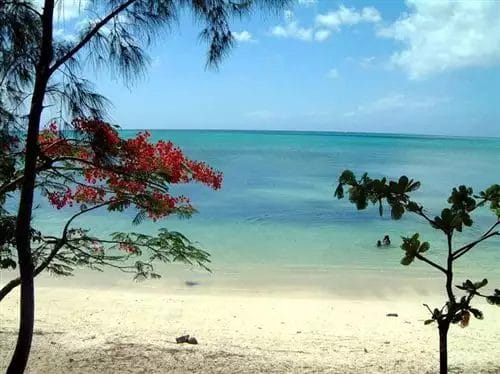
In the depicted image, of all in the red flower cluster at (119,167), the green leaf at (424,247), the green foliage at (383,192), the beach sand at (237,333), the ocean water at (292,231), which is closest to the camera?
the green leaf at (424,247)

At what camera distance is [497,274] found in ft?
41.9

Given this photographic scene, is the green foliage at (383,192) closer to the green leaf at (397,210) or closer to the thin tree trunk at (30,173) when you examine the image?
the green leaf at (397,210)

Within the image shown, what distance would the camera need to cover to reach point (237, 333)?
25.7 feet

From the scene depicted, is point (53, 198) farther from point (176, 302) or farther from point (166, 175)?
point (176, 302)

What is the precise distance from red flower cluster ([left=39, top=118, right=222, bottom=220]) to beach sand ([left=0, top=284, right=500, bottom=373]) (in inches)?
71.3

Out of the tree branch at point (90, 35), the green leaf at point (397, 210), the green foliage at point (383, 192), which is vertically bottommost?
the green leaf at point (397, 210)

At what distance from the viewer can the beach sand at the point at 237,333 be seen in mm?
5453

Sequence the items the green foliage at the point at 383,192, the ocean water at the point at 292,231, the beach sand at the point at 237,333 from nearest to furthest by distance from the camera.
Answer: the green foliage at the point at 383,192
the beach sand at the point at 237,333
the ocean water at the point at 292,231

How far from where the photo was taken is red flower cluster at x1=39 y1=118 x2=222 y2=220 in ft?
11.7

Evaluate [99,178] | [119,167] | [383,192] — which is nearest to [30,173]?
[119,167]

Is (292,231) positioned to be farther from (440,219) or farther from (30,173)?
(30,173)

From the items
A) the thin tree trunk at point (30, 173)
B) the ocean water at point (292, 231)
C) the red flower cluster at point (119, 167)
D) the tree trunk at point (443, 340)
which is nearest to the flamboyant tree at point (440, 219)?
the tree trunk at point (443, 340)

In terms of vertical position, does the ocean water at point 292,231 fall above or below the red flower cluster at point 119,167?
below

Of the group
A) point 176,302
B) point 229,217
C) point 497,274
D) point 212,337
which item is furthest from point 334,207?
point 212,337
